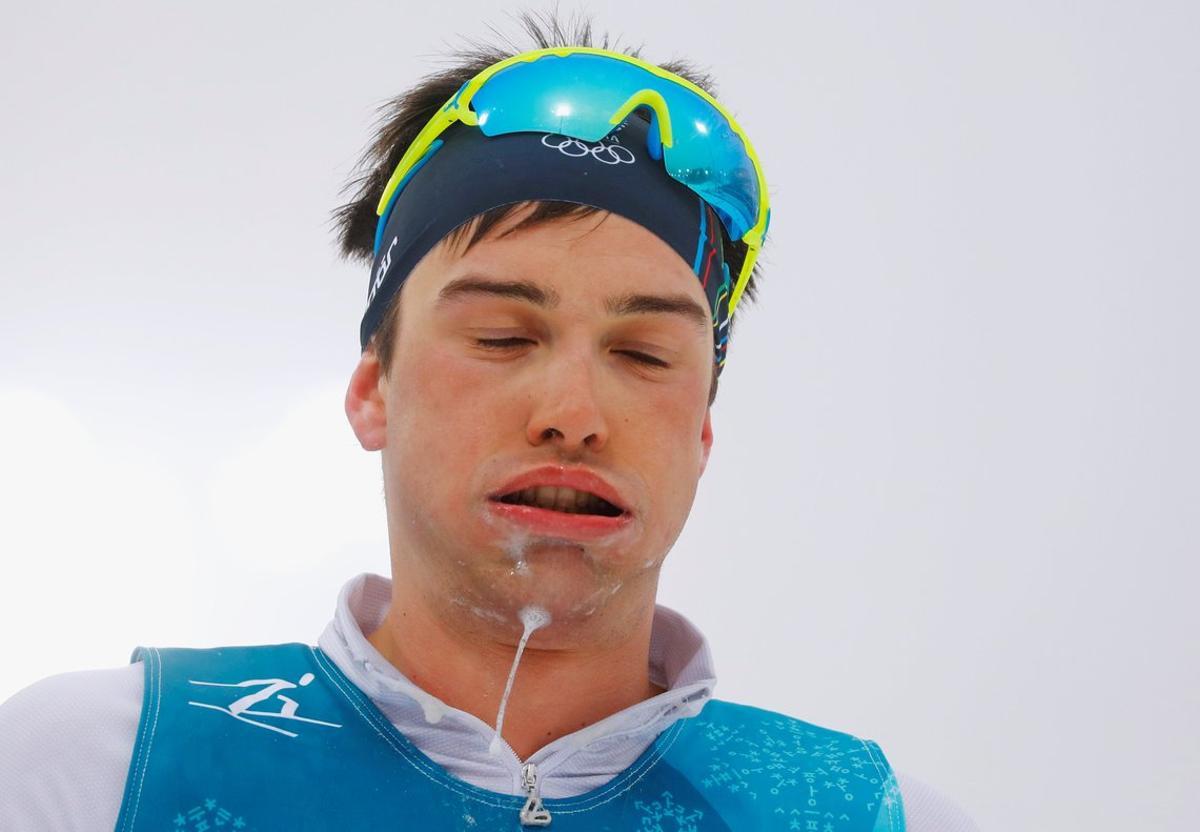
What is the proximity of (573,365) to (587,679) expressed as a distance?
40 cm

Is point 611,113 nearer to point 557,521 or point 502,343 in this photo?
point 502,343

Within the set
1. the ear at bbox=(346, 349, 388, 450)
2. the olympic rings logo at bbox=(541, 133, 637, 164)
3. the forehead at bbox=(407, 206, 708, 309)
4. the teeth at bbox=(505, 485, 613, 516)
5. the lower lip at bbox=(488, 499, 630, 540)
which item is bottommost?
the lower lip at bbox=(488, 499, 630, 540)

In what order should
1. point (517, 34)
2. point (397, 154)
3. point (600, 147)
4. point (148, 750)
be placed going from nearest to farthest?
point (148, 750)
point (600, 147)
point (397, 154)
point (517, 34)

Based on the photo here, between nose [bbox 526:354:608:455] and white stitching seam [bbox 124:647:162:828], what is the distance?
516 millimetres

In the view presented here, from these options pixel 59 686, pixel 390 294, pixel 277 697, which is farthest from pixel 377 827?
pixel 390 294

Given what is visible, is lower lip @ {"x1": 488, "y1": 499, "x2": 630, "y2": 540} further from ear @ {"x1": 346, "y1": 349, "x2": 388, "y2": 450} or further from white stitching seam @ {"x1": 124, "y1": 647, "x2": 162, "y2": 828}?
white stitching seam @ {"x1": 124, "y1": 647, "x2": 162, "y2": 828}

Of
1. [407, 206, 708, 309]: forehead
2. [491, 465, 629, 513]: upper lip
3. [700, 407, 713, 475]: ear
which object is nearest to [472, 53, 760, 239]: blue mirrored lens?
[407, 206, 708, 309]: forehead

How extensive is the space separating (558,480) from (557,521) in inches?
1.8

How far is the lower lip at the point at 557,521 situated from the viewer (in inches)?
58.0

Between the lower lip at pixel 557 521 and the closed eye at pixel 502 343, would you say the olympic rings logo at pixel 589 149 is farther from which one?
the lower lip at pixel 557 521

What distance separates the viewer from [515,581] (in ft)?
4.92

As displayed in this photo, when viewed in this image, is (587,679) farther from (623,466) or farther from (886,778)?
(886,778)

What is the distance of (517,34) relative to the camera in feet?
6.91

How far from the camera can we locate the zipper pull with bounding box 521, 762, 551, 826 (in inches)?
59.0
